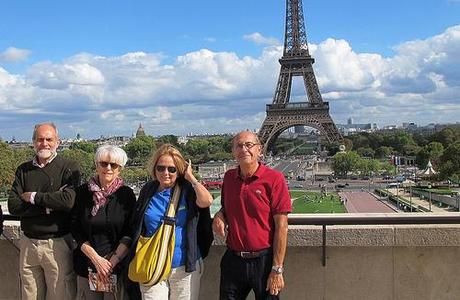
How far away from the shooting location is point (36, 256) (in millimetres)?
4723

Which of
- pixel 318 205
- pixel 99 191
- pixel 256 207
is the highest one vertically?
pixel 99 191

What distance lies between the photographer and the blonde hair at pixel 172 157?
4441 mm

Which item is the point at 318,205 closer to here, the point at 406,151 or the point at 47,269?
the point at 47,269

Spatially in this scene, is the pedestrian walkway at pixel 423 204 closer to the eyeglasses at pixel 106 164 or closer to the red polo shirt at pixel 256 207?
the red polo shirt at pixel 256 207

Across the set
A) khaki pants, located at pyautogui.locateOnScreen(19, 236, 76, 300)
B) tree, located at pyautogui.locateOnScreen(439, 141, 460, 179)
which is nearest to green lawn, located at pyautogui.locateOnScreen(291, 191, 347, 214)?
tree, located at pyautogui.locateOnScreen(439, 141, 460, 179)

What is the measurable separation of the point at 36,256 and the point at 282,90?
3682 inches

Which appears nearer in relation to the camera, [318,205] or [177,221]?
[177,221]

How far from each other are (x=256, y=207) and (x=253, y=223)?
13 cm

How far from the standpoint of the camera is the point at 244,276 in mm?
4398

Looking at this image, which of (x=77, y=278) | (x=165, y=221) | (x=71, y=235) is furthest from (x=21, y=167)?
(x=165, y=221)

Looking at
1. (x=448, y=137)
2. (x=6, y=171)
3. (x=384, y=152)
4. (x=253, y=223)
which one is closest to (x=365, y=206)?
Answer: (x=6, y=171)

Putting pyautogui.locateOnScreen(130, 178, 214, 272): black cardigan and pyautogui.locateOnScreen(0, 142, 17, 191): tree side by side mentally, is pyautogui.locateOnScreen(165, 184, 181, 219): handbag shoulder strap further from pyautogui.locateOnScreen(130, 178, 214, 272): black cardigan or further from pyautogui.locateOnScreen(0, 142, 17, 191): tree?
pyautogui.locateOnScreen(0, 142, 17, 191): tree

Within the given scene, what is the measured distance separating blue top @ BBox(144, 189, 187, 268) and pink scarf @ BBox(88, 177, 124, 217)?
34 centimetres

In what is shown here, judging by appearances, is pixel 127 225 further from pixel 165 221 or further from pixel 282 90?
pixel 282 90
